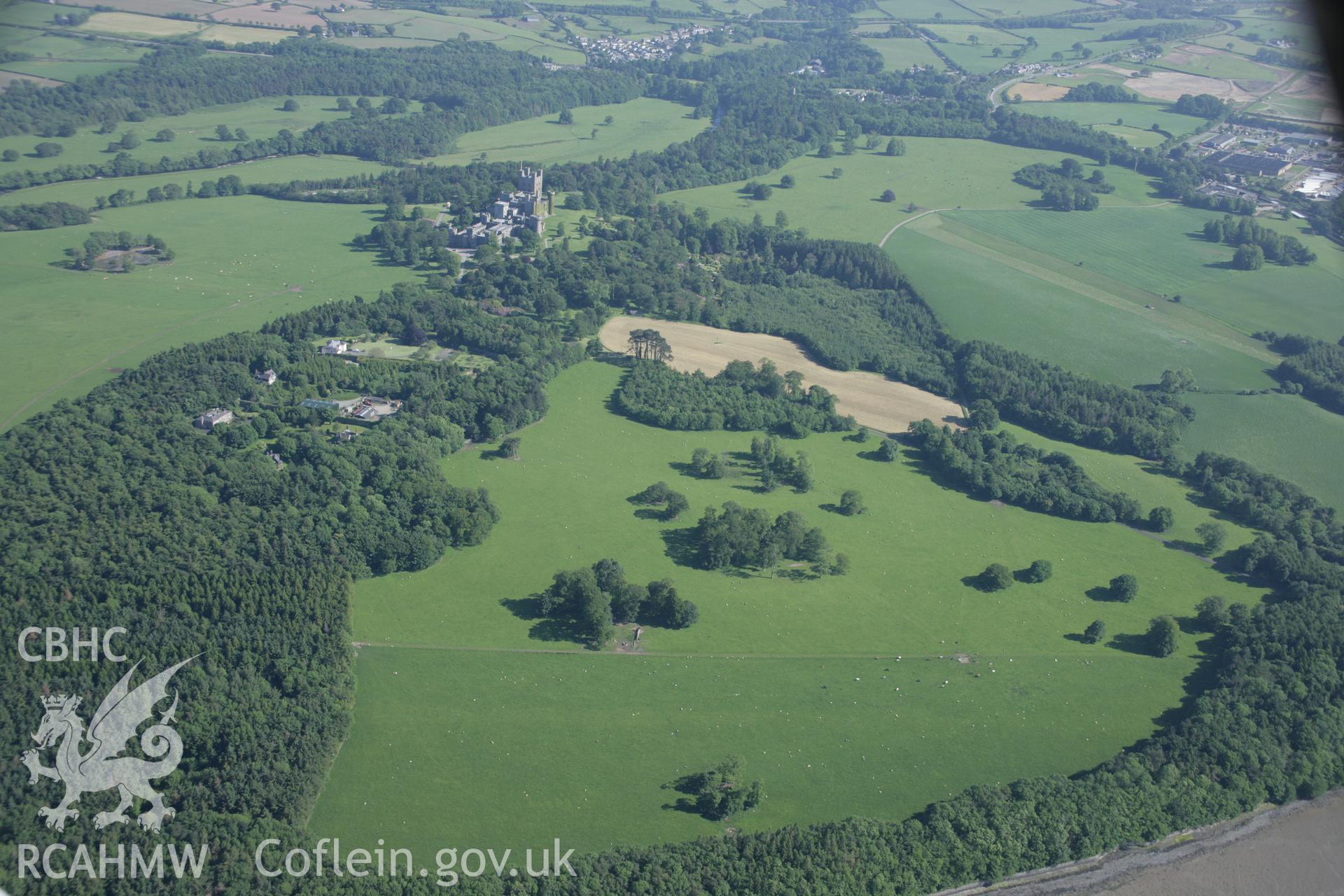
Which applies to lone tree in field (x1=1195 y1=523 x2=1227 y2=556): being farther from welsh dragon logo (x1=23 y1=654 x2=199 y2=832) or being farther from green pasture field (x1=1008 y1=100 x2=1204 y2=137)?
green pasture field (x1=1008 y1=100 x2=1204 y2=137)

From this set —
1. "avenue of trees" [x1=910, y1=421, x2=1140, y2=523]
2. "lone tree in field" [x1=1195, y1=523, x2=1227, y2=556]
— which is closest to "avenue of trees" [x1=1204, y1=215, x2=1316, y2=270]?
"avenue of trees" [x1=910, y1=421, x2=1140, y2=523]

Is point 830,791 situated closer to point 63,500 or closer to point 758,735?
point 758,735

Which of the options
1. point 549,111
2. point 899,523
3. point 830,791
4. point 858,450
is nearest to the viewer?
point 830,791

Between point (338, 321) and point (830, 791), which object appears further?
point (338, 321)

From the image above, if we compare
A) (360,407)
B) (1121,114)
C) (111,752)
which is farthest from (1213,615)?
(1121,114)

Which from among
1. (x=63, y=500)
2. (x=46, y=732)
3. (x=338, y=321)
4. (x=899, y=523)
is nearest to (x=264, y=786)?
(x=46, y=732)

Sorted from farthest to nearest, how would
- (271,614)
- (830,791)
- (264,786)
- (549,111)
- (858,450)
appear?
(549,111) < (858,450) < (271,614) < (830,791) < (264,786)
